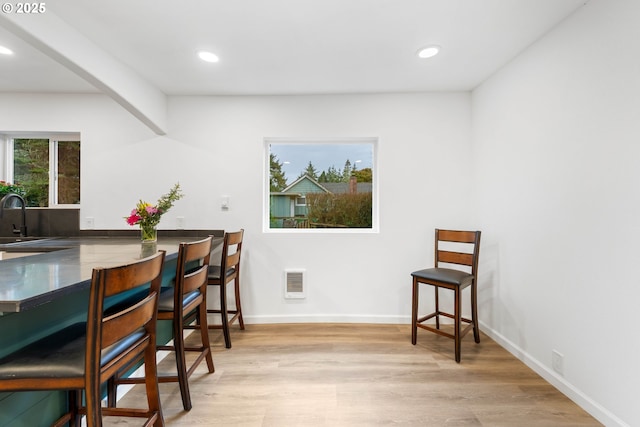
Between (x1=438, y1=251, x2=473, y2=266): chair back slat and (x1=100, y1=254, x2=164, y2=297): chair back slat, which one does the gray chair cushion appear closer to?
(x1=438, y1=251, x2=473, y2=266): chair back slat

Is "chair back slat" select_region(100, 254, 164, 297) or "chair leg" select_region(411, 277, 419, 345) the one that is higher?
"chair back slat" select_region(100, 254, 164, 297)

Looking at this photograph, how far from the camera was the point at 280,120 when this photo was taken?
111 inches

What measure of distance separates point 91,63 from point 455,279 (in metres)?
2.97

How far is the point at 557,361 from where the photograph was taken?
178 centimetres

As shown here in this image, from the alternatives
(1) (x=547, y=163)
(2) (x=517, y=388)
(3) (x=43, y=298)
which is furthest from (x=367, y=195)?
(3) (x=43, y=298)

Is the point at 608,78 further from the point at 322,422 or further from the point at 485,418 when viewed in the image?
the point at 322,422

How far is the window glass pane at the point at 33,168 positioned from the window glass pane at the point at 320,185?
2278 millimetres

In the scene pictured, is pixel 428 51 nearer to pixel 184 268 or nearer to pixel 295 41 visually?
pixel 295 41

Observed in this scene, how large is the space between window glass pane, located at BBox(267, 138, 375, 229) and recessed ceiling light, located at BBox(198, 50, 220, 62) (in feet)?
3.18

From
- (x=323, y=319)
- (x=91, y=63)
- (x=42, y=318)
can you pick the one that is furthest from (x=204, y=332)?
(x=91, y=63)

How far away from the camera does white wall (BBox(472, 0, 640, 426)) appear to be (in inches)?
55.0

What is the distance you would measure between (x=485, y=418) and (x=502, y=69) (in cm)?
246

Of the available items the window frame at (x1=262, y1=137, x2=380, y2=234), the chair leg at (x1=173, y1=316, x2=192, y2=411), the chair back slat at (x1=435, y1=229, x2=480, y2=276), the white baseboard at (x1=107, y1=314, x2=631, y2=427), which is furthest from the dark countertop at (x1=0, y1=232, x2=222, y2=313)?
the chair back slat at (x1=435, y1=229, x2=480, y2=276)

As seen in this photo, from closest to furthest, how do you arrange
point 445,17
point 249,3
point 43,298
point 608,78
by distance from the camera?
point 43,298
point 608,78
point 249,3
point 445,17
